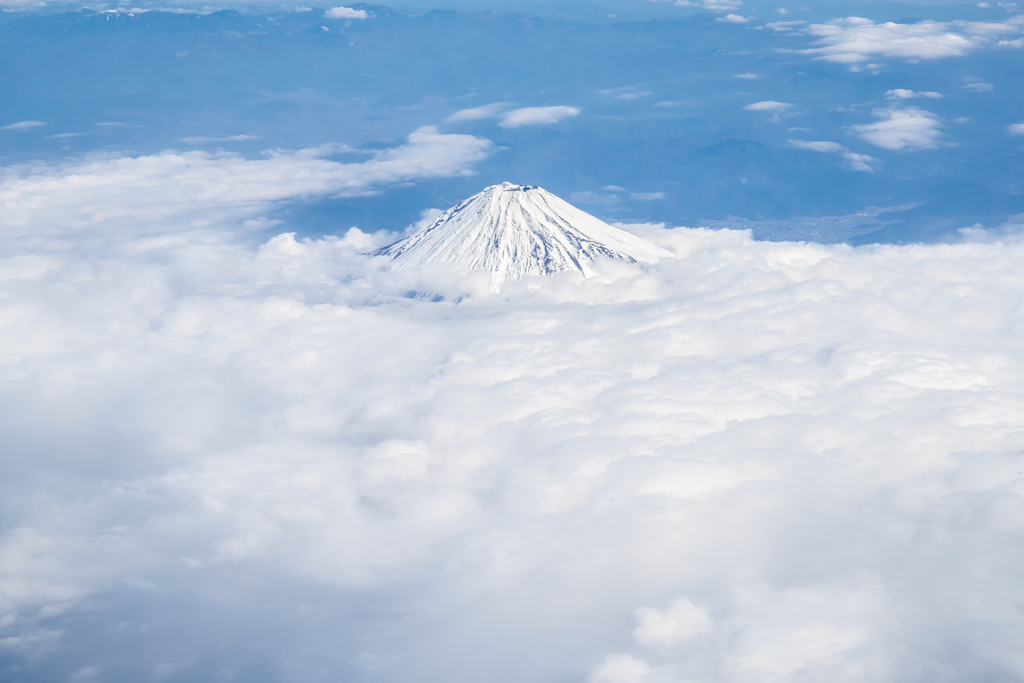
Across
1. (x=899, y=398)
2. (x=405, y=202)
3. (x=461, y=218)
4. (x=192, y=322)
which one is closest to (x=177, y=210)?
(x=405, y=202)

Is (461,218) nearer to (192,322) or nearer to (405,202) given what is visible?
(192,322)

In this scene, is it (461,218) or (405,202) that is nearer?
(461,218)

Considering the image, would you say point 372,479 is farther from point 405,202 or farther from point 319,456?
point 405,202

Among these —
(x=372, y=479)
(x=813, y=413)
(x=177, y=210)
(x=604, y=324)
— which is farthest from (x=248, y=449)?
(x=177, y=210)

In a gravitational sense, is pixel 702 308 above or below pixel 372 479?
above

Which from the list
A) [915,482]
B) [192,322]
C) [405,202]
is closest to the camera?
[915,482]

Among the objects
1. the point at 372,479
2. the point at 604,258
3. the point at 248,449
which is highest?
the point at 604,258

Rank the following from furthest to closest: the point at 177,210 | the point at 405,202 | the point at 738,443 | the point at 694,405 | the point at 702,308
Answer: the point at 405,202 < the point at 177,210 < the point at 702,308 < the point at 694,405 < the point at 738,443
